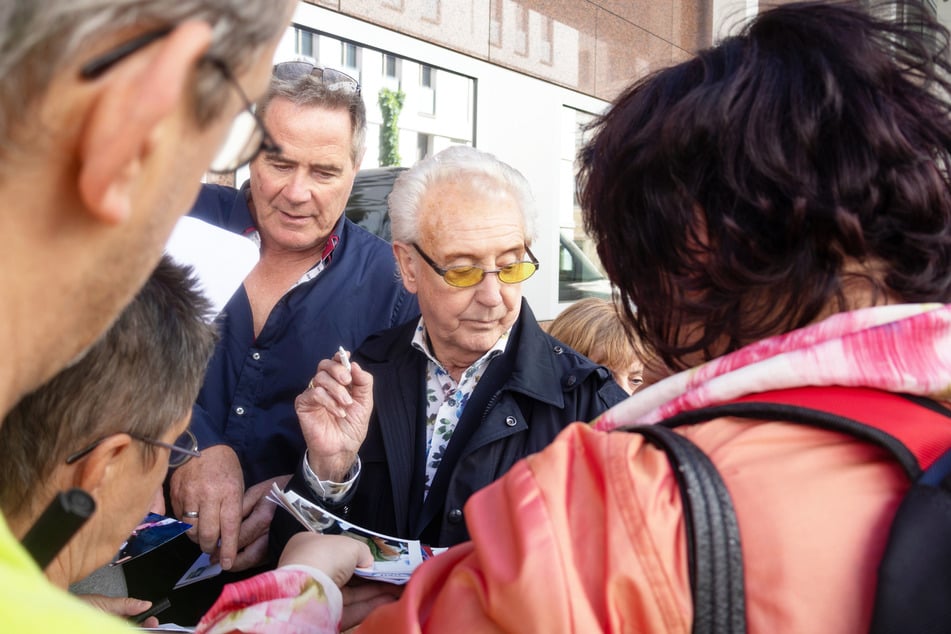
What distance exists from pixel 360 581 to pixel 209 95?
127 cm

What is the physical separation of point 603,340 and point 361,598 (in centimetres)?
219

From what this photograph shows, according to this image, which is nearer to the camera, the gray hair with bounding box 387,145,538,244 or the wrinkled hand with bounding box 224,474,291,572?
the wrinkled hand with bounding box 224,474,291,572

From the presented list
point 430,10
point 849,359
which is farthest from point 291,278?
point 430,10

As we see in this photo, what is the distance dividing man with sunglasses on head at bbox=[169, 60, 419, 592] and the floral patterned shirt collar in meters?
0.39

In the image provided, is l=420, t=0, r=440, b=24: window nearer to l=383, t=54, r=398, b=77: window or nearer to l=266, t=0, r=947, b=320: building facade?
l=266, t=0, r=947, b=320: building facade

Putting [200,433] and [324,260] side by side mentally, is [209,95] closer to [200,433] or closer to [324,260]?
[200,433]

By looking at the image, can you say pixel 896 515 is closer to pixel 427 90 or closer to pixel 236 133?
pixel 236 133

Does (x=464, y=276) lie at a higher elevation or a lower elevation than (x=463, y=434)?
higher

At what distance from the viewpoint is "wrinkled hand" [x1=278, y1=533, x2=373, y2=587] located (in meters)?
1.64

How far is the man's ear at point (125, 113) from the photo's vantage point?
718 millimetres

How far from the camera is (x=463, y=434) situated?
2.41m

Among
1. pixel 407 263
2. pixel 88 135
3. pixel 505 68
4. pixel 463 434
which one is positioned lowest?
pixel 463 434

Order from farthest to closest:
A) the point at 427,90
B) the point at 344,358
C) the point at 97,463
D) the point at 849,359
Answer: the point at 427,90 < the point at 344,358 < the point at 97,463 < the point at 849,359

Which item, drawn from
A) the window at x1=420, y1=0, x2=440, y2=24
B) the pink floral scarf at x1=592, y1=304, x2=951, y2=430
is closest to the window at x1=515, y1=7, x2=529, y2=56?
the window at x1=420, y1=0, x2=440, y2=24
